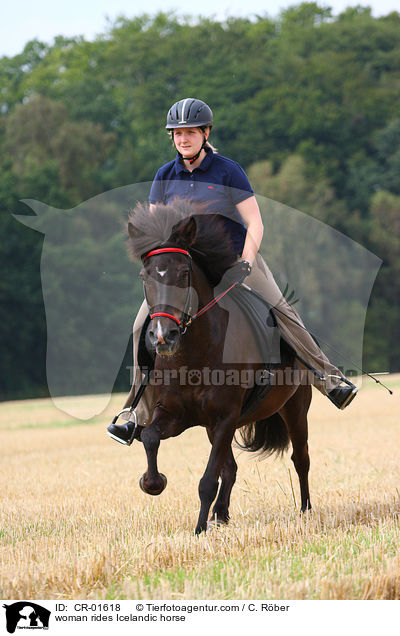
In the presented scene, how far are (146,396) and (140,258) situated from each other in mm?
1249

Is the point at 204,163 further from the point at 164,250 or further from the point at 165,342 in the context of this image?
the point at 165,342

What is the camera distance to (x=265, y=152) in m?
58.4

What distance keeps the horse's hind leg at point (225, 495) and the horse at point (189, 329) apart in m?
0.74

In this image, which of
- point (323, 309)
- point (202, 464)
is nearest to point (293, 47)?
point (323, 309)

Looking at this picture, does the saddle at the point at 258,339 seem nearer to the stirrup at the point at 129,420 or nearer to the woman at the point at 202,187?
the woman at the point at 202,187

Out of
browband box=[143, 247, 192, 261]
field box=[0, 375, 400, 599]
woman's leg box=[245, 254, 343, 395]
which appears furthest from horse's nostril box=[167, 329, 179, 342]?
woman's leg box=[245, 254, 343, 395]

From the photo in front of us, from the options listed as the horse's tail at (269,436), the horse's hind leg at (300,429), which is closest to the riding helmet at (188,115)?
the horse's hind leg at (300,429)

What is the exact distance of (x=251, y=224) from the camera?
256 inches

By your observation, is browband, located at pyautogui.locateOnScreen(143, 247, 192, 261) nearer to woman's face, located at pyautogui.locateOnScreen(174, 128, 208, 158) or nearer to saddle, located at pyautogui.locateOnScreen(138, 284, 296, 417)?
saddle, located at pyautogui.locateOnScreen(138, 284, 296, 417)

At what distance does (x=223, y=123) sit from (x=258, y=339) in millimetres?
53535

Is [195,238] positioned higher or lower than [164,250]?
higher

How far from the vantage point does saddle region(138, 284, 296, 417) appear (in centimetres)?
635

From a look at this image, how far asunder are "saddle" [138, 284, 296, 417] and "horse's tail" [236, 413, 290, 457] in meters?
1.45

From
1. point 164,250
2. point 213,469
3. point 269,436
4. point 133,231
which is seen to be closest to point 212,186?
point 133,231
